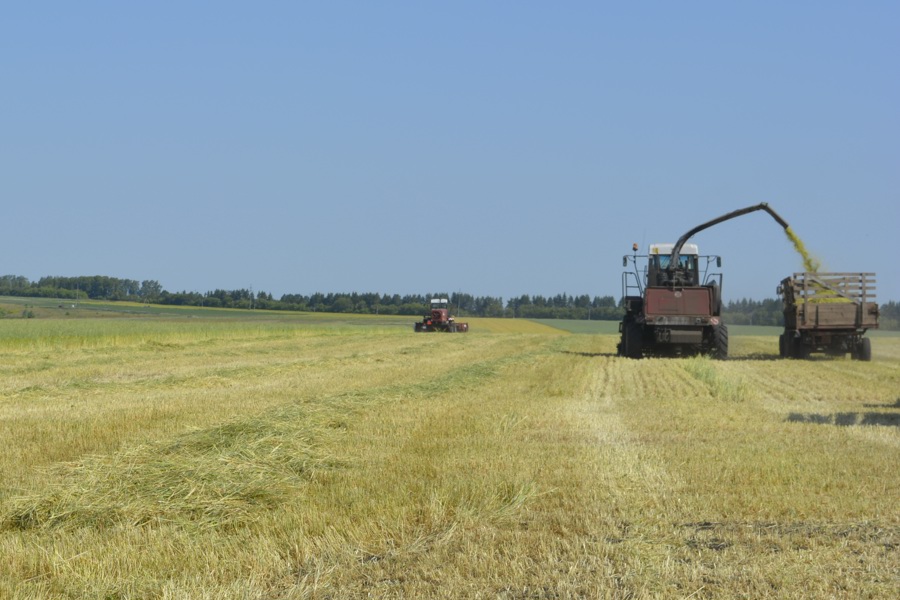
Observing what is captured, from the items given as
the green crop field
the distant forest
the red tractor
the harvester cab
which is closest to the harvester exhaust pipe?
the harvester cab

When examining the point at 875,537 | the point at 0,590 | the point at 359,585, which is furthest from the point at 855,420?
the point at 0,590

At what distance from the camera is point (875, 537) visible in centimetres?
562

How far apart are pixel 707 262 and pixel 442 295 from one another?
34.1m

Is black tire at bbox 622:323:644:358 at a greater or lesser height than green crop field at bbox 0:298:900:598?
greater

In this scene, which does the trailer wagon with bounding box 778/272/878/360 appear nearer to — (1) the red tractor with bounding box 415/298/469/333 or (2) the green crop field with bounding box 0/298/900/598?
(2) the green crop field with bounding box 0/298/900/598

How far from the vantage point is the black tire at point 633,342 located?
2677 centimetres

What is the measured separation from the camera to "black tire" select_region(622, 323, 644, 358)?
1054 inches

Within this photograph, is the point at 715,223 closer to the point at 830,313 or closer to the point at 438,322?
the point at 830,313

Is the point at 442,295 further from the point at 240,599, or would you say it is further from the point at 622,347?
the point at 240,599

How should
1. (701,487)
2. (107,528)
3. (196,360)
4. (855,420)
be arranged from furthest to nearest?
(196,360) → (855,420) → (701,487) → (107,528)

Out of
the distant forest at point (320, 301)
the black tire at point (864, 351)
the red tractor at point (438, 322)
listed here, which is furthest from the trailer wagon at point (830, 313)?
the distant forest at point (320, 301)

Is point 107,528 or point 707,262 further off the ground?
point 707,262

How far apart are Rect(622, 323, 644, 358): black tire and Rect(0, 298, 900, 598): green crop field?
40.5 ft

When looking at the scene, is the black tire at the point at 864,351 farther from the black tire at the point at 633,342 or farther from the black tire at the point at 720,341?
the black tire at the point at 633,342
